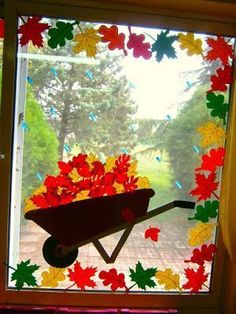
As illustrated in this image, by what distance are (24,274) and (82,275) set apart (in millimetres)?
264

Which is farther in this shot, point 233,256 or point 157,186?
point 157,186

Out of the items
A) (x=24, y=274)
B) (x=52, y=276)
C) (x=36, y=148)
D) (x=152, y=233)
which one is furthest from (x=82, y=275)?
(x=36, y=148)

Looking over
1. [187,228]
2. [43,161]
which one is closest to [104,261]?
[187,228]

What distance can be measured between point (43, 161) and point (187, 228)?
0.74 m

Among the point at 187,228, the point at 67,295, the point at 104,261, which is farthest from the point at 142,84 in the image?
the point at 67,295

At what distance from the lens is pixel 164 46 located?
1.43 m

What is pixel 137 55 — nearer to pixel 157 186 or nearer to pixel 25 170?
pixel 157 186

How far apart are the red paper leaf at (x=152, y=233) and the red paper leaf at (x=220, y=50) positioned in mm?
825

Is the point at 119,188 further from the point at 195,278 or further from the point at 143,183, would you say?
the point at 195,278

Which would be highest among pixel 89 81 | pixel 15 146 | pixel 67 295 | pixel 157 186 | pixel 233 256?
pixel 89 81

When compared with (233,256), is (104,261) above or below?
below

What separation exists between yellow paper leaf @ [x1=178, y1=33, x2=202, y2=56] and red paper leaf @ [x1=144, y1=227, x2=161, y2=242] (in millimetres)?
820

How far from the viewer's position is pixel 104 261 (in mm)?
1509

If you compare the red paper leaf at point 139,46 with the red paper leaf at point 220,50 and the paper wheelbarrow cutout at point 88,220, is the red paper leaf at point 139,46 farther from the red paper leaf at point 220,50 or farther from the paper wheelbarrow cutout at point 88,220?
the paper wheelbarrow cutout at point 88,220
